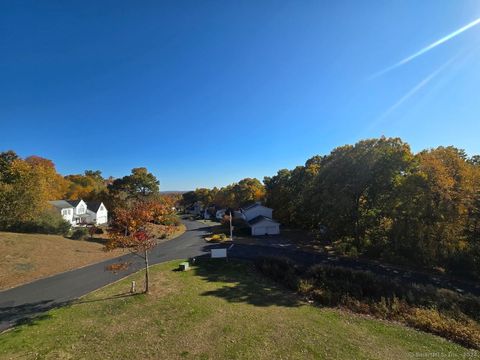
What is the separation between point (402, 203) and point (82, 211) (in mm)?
64384

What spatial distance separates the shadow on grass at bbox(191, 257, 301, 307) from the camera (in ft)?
55.0

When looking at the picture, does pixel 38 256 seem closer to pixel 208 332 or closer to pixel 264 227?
pixel 208 332

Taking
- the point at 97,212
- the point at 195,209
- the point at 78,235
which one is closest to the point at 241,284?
the point at 78,235

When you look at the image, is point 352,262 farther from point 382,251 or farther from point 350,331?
point 350,331

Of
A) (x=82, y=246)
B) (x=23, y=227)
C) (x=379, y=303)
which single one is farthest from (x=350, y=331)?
(x=23, y=227)

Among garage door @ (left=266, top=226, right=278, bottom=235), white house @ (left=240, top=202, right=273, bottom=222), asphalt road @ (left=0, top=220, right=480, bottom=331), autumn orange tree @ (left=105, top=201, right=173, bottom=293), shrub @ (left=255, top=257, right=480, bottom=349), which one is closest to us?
shrub @ (left=255, top=257, right=480, bottom=349)

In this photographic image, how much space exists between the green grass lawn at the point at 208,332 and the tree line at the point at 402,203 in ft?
57.7

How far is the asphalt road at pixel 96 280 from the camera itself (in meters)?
16.2

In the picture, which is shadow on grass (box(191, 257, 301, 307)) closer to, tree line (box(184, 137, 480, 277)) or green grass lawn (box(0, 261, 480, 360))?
green grass lawn (box(0, 261, 480, 360))

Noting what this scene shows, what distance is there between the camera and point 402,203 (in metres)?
28.6

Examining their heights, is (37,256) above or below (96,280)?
above

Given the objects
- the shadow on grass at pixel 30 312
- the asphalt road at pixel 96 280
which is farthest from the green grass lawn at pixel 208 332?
the asphalt road at pixel 96 280

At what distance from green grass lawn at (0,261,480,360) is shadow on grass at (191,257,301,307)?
154mm

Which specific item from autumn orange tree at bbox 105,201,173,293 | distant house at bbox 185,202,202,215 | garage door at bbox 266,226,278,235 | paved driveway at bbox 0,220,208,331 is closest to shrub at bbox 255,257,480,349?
autumn orange tree at bbox 105,201,173,293
